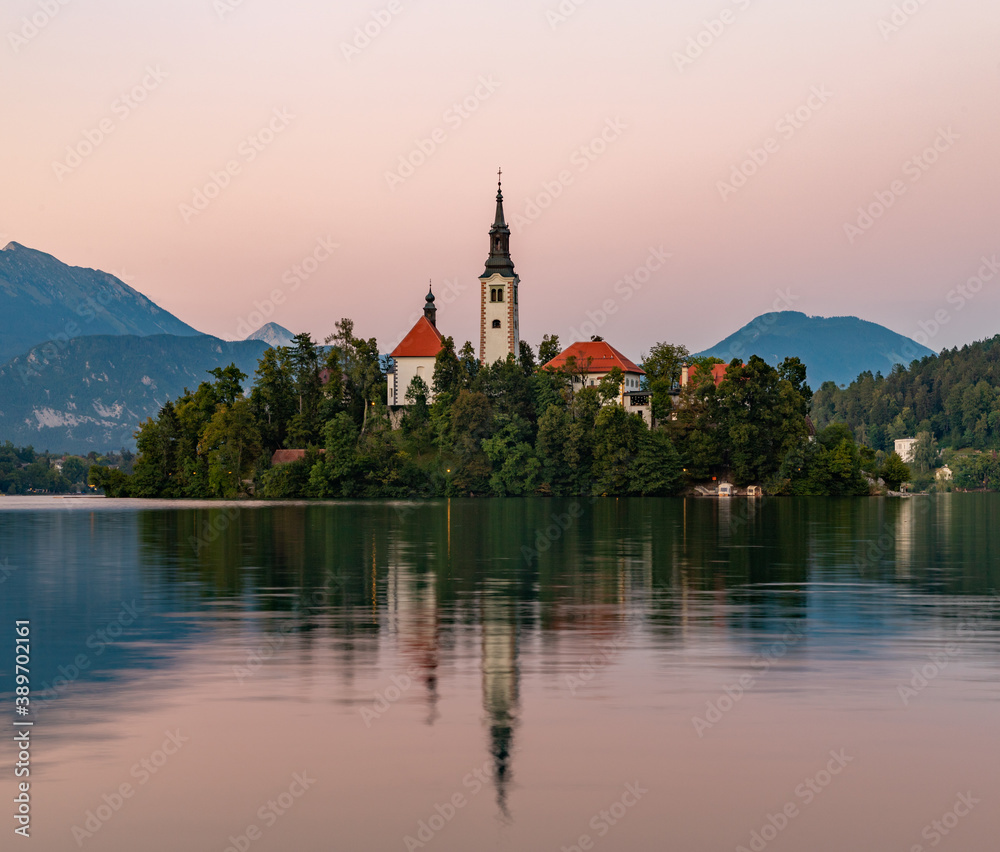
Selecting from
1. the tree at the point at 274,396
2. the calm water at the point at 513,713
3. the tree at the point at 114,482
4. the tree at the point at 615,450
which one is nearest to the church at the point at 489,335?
the tree at the point at 274,396

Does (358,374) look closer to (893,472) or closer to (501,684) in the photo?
(893,472)

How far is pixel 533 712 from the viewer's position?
1420 centimetres

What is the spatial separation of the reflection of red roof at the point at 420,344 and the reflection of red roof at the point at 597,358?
15.7 meters

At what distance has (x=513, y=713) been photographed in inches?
558

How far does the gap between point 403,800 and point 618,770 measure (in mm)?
2432

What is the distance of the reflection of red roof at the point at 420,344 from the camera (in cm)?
14925

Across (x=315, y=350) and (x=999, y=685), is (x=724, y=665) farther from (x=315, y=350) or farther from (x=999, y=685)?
(x=315, y=350)

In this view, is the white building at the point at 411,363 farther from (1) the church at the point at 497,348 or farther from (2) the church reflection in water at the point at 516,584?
(2) the church reflection in water at the point at 516,584

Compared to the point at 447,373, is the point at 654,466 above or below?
below

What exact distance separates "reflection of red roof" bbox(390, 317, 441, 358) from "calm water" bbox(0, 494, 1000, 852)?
387 ft

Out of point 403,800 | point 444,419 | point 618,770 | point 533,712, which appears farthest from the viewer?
point 444,419

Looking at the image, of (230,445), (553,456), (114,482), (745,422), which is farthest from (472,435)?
(114,482)

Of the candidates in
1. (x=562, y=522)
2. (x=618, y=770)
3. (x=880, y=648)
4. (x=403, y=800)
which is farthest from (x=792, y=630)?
(x=562, y=522)

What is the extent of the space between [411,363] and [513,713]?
449ft
